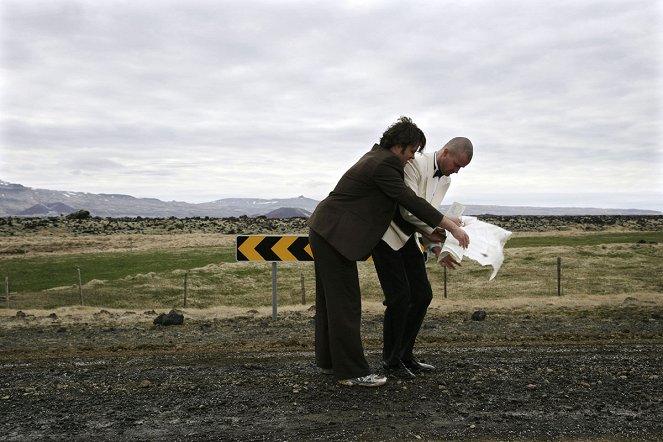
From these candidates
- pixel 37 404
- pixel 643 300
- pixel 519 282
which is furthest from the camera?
pixel 519 282

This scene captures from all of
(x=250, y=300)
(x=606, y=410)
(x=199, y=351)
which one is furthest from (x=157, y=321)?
(x=250, y=300)

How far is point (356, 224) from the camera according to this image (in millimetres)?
5418

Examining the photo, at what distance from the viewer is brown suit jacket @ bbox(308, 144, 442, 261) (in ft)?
17.5

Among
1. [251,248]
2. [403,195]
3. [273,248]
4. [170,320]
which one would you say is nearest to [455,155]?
[403,195]

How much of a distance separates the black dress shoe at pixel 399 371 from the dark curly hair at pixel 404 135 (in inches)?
82.2

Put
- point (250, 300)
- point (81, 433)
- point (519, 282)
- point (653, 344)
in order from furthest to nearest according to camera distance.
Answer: point (519, 282) < point (250, 300) < point (653, 344) < point (81, 433)

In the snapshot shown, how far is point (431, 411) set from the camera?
466cm

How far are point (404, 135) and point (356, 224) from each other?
2.99ft

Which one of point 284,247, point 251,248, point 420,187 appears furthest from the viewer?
point 251,248

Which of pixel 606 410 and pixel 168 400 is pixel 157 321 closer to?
pixel 168 400

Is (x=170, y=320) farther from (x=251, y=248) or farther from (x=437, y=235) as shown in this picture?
(x=437, y=235)

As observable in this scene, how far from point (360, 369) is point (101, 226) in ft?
246

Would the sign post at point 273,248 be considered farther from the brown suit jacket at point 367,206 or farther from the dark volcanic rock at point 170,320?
the brown suit jacket at point 367,206

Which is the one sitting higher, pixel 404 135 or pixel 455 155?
pixel 404 135
